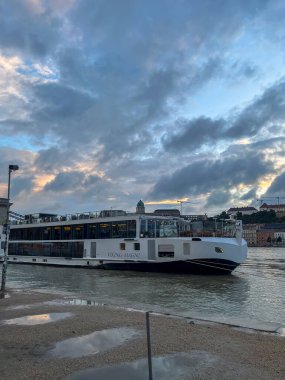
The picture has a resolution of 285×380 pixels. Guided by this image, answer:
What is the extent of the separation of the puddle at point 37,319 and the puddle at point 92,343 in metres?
2.43

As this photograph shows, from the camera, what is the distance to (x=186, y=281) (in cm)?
3394

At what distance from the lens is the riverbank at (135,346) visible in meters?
7.77

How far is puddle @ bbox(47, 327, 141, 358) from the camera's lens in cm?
898

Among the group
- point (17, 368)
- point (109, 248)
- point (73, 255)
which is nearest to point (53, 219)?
point (73, 255)

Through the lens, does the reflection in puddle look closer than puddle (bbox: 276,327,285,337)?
Yes

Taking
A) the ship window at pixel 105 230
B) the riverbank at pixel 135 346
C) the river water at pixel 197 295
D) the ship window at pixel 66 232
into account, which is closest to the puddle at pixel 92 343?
the riverbank at pixel 135 346

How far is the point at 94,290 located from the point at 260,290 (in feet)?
35.0

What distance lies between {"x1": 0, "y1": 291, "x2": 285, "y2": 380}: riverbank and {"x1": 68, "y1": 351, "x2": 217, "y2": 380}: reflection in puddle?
0.04m

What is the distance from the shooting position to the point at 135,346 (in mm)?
9414

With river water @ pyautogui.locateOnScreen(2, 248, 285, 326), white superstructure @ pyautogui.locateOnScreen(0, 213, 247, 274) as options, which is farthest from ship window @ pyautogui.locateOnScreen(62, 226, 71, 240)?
river water @ pyautogui.locateOnScreen(2, 248, 285, 326)

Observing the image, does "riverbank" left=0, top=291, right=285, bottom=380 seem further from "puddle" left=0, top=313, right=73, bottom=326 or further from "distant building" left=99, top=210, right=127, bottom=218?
"distant building" left=99, top=210, right=127, bottom=218

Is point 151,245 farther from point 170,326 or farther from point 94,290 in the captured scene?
point 170,326

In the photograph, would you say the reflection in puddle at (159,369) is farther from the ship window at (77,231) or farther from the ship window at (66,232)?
the ship window at (66,232)

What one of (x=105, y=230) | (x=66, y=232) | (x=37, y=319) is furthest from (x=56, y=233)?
(x=37, y=319)
